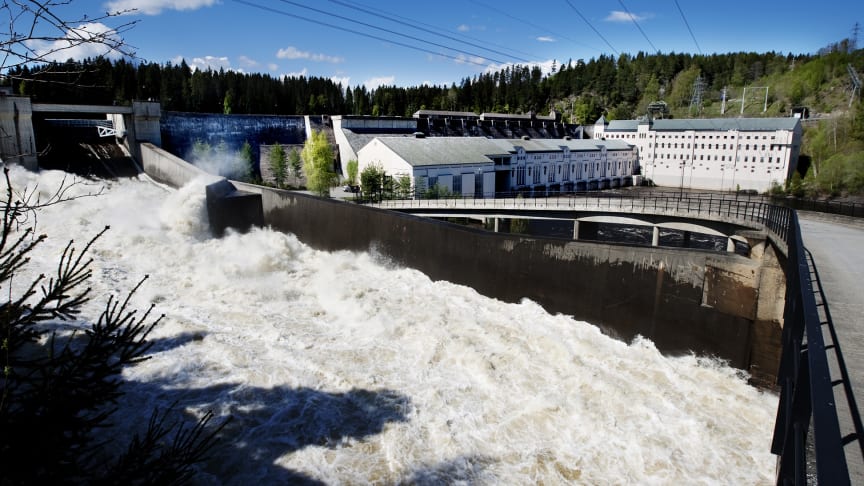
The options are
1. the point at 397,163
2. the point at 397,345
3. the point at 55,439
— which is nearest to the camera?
the point at 55,439

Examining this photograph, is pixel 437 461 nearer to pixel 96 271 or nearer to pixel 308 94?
pixel 96 271

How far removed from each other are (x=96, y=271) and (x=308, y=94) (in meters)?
74.7

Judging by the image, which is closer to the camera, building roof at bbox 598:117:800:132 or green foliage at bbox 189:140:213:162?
green foliage at bbox 189:140:213:162

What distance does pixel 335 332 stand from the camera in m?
11.6

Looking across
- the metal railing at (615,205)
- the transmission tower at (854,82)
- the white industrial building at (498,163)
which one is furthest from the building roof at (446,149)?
the transmission tower at (854,82)

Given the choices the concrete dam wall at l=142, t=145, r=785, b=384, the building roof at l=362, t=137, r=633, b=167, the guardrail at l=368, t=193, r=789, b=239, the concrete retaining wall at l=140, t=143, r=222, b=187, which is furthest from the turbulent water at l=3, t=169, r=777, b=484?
the building roof at l=362, t=137, r=633, b=167

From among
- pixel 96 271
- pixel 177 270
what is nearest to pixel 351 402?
pixel 177 270

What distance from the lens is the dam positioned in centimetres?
756

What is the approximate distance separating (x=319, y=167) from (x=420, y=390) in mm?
32608

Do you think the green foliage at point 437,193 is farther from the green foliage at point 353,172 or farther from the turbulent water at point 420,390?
the turbulent water at point 420,390

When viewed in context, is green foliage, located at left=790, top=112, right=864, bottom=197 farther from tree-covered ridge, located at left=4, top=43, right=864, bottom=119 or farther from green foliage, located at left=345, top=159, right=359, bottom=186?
green foliage, located at left=345, top=159, right=359, bottom=186

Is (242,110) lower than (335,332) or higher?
higher

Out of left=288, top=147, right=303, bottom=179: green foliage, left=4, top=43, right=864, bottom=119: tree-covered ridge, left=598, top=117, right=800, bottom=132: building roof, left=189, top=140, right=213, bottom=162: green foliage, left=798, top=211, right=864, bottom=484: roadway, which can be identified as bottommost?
left=798, top=211, right=864, bottom=484: roadway

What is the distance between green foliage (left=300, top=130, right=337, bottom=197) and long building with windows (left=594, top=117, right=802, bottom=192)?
152 feet
